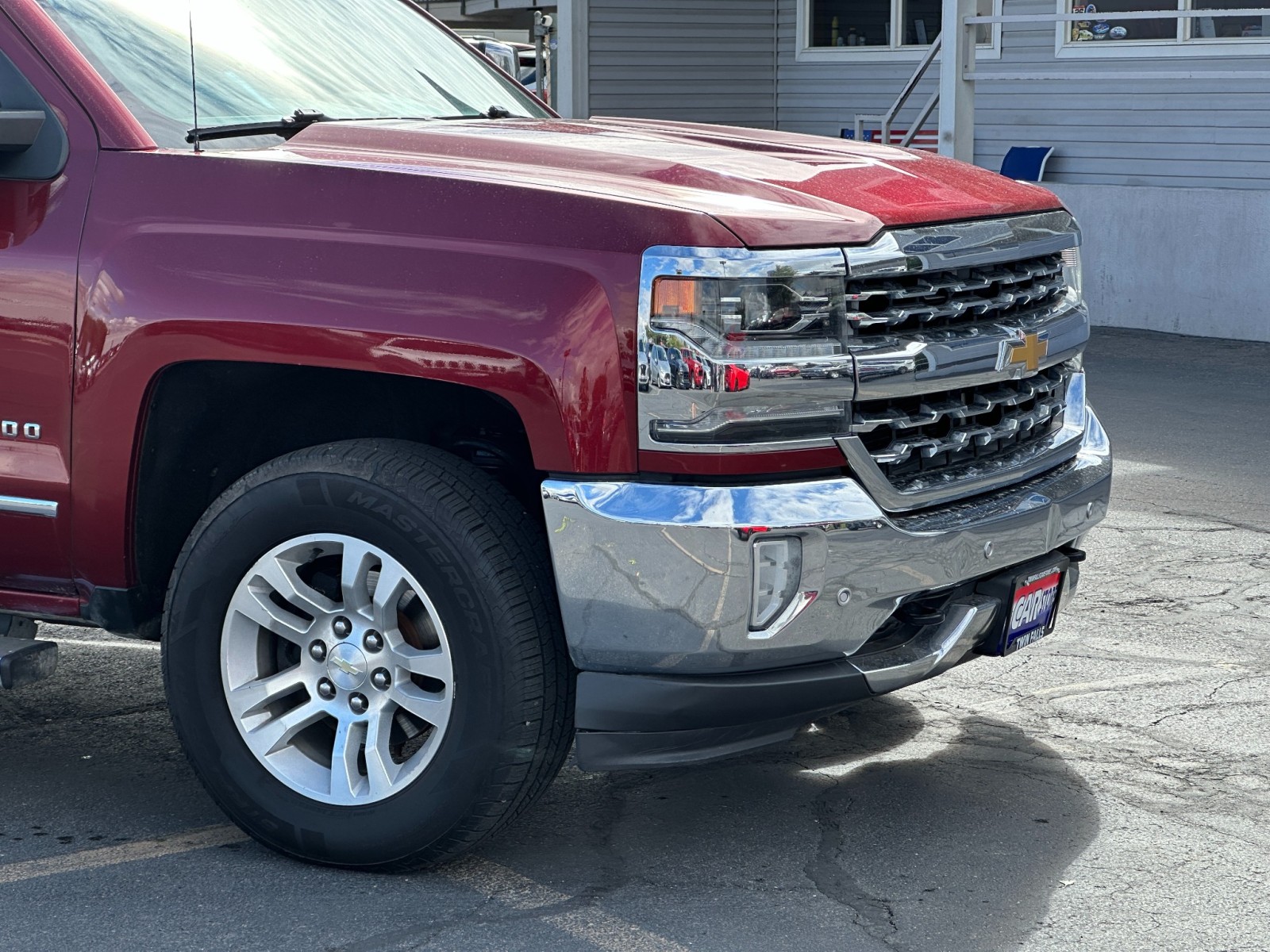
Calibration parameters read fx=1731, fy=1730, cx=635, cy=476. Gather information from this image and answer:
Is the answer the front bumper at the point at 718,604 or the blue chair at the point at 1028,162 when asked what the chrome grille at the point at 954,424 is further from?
the blue chair at the point at 1028,162

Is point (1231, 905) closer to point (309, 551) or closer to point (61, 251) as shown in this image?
point (309, 551)

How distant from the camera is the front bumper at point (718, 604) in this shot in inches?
133

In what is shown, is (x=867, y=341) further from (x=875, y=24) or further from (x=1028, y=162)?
(x=875, y=24)

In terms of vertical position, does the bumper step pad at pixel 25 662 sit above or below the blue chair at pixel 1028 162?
below

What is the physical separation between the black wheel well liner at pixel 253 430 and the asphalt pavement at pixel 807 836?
65 cm

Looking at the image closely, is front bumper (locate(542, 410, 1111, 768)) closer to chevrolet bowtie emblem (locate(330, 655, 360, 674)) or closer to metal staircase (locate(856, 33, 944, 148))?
chevrolet bowtie emblem (locate(330, 655, 360, 674))

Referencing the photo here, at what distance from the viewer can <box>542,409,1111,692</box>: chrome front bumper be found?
133 inches

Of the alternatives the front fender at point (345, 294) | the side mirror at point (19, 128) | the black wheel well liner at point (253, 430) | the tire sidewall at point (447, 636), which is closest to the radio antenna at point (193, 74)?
the front fender at point (345, 294)

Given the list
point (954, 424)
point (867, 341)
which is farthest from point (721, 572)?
point (954, 424)

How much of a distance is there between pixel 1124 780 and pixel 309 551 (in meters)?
2.12

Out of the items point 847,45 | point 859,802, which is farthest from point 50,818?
point 847,45

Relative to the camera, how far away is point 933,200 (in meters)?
3.92

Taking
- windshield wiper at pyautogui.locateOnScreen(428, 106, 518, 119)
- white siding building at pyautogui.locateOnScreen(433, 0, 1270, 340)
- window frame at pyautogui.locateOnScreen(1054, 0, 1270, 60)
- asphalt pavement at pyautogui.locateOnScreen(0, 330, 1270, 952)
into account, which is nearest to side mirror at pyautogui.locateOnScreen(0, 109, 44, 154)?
windshield wiper at pyautogui.locateOnScreen(428, 106, 518, 119)

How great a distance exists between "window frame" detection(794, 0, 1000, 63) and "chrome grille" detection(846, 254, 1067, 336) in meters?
11.5
